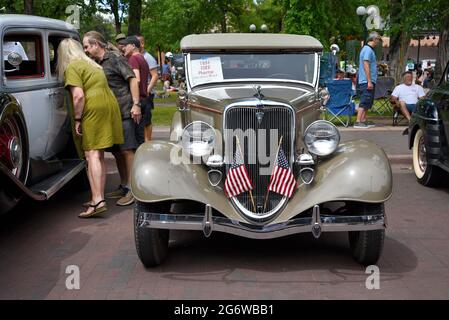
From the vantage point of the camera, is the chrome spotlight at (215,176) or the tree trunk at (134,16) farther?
the tree trunk at (134,16)

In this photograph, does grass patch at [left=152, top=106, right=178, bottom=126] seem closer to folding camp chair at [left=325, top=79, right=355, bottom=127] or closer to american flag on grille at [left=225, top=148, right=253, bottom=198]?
folding camp chair at [left=325, top=79, right=355, bottom=127]

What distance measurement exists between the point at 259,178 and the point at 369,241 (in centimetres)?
100

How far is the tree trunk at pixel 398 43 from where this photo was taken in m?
14.7

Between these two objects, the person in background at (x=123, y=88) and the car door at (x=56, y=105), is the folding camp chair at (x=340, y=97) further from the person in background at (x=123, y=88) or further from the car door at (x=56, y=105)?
the car door at (x=56, y=105)

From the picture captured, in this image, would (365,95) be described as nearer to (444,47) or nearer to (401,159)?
(401,159)

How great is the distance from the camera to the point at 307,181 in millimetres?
4375

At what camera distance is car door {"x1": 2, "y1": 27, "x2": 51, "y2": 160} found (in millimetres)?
5246

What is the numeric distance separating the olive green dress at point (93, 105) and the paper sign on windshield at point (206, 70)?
102cm

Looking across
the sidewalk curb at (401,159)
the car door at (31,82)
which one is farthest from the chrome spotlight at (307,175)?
the sidewalk curb at (401,159)

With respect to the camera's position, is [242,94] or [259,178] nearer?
[259,178]

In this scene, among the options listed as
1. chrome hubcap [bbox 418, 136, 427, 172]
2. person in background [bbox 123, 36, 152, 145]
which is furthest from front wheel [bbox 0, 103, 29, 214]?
chrome hubcap [bbox 418, 136, 427, 172]

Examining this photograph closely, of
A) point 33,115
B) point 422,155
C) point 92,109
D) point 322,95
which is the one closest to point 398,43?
point 422,155

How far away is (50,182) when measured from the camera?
5.57 m

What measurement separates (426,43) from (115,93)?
47267 mm
